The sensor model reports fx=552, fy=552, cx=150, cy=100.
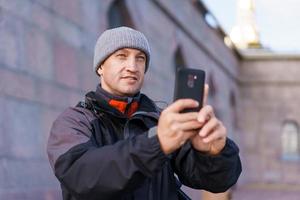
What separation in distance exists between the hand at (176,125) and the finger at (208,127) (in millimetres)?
33

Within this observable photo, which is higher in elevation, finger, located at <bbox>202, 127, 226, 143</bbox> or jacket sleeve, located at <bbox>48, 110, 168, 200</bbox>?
finger, located at <bbox>202, 127, 226, 143</bbox>

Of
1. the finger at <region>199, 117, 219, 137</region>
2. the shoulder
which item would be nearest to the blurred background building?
the shoulder

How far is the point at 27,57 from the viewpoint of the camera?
14.8 feet

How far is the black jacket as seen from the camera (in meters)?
1.49

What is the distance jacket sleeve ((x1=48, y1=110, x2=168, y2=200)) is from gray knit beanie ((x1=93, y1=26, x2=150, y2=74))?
1.30 feet

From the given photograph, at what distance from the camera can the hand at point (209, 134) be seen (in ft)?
4.85

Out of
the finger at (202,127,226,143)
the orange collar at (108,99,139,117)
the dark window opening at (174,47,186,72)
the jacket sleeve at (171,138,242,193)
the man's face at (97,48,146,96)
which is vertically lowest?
the jacket sleeve at (171,138,242,193)

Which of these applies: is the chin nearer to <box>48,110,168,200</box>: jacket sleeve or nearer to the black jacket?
the black jacket

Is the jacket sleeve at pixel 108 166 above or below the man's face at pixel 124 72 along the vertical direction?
below

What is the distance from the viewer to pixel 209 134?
1524 mm

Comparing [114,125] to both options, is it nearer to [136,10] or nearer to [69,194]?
[69,194]

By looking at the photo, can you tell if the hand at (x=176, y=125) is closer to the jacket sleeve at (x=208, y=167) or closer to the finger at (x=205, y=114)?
the finger at (x=205, y=114)

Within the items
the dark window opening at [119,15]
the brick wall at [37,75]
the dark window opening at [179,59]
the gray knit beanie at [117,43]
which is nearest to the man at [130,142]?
the gray knit beanie at [117,43]

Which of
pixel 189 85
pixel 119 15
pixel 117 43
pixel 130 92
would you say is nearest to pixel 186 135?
pixel 189 85
